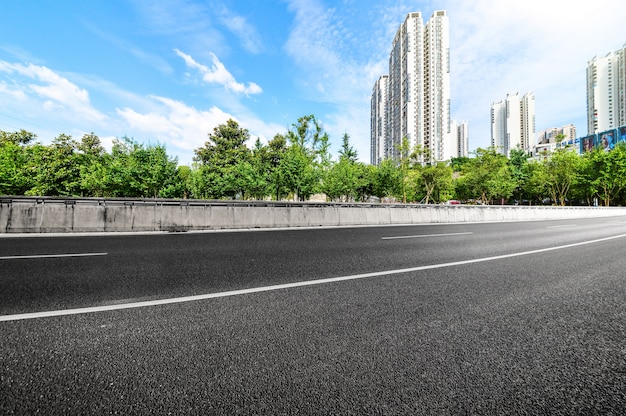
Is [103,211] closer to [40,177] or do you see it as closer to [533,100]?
[40,177]

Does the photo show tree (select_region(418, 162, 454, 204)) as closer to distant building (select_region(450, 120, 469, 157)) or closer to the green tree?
the green tree

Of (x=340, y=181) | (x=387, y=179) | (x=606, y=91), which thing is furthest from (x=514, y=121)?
(x=340, y=181)

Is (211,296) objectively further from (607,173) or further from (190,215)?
(607,173)

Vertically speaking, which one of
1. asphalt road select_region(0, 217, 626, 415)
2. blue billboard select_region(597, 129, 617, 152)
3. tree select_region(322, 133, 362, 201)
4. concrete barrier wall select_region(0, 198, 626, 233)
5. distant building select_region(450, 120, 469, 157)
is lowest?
asphalt road select_region(0, 217, 626, 415)

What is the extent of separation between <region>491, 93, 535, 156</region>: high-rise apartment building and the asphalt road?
186m

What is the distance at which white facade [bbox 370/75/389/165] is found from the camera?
143 metres

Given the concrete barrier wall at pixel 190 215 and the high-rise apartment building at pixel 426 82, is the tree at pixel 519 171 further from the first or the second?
the concrete barrier wall at pixel 190 215

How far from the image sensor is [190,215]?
13.3m

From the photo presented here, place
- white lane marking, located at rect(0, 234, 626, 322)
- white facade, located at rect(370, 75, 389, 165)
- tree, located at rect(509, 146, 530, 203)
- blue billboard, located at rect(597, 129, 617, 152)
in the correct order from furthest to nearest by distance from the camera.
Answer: white facade, located at rect(370, 75, 389, 165)
blue billboard, located at rect(597, 129, 617, 152)
tree, located at rect(509, 146, 530, 203)
white lane marking, located at rect(0, 234, 626, 322)

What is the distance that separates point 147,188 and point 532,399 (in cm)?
4330

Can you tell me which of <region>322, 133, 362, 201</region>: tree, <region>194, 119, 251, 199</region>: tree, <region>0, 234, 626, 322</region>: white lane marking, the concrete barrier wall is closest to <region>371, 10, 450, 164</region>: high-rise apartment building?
<region>322, 133, 362, 201</region>: tree

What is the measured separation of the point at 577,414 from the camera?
1.72 m

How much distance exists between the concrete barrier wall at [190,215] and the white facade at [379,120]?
124 metres

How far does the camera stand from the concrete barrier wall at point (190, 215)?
1137 cm
